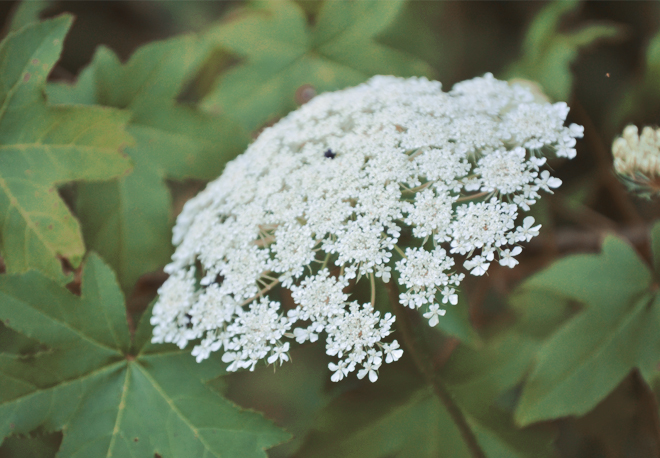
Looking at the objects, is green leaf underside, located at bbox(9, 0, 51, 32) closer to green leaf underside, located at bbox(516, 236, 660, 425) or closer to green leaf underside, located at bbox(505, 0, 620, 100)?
green leaf underside, located at bbox(505, 0, 620, 100)

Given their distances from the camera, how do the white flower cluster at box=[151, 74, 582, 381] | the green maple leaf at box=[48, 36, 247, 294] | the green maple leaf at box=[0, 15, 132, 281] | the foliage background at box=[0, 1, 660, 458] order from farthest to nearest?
the green maple leaf at box=[48, 36, 247, 294]
the foliage background at box=[0, 1, 660, 458]
the green maple leaf at box=[0, 15, 132, 281]
the white flower cluster at box=[151, 74, 582, 381]

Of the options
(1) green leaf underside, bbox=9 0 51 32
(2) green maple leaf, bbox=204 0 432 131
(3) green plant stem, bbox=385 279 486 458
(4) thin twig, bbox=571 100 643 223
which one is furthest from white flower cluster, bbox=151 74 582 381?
(1) green leaf underside, bbox=9 0 51 32

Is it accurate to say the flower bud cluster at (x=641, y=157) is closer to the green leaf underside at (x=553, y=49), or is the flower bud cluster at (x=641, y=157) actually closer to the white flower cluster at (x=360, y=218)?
the white flower cluster at (x=360, y=218)

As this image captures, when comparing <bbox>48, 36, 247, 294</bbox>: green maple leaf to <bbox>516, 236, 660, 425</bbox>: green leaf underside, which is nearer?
<bbox>516, 236, 660, 425</bbox>: green leaf underside

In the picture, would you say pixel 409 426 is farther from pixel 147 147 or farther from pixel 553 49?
pixel 553 49

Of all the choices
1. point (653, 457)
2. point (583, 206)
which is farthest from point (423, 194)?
point (583, 206)

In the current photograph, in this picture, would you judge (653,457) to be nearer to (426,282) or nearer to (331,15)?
(426,282)
